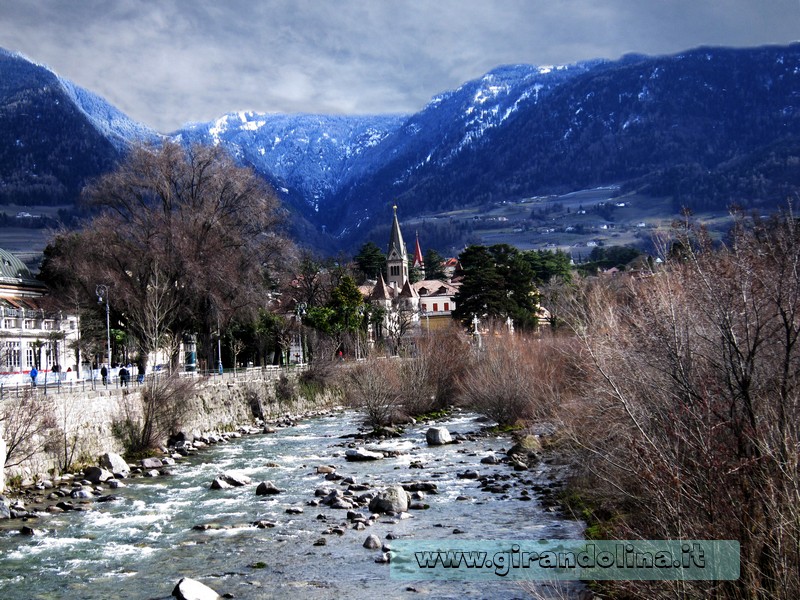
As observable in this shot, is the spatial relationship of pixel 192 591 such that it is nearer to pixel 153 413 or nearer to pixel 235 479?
pixel 235 479

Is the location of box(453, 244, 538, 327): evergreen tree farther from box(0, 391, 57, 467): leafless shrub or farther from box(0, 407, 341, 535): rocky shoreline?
box(0, 391, 57, 467): leafless shrub

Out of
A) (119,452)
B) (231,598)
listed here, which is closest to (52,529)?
(231,598)

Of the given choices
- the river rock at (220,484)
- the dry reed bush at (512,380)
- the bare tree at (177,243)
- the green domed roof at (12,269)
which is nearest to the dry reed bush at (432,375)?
the dry reed bush at (512,380)

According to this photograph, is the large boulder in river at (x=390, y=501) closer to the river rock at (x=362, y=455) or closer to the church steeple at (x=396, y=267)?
the river rock at (x=362, y=455)

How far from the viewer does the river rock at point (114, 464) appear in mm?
30406

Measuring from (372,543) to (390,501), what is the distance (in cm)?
382

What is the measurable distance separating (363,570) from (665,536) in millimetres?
9039

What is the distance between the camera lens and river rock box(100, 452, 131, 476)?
3041 cm

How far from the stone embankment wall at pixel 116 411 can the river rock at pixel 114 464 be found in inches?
35.9

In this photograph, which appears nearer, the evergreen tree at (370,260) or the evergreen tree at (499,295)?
the evergreen tree at (499,295)

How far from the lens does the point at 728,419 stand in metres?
10.3

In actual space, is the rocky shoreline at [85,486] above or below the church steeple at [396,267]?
below

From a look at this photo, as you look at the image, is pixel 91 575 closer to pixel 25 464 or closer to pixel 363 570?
pixel 363 570

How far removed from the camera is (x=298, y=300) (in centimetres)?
8100
